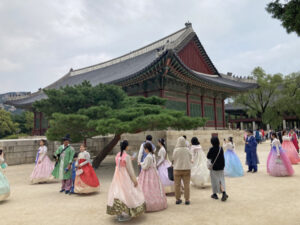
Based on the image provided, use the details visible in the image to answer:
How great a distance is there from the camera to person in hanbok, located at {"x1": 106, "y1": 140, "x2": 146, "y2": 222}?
3.92 meters

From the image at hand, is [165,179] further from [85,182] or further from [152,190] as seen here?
[85,182]

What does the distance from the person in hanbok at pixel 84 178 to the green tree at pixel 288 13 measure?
17.2 feet

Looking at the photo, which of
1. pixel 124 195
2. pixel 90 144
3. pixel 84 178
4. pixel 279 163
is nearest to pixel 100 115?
pixel 84 178

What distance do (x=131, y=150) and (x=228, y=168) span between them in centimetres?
753

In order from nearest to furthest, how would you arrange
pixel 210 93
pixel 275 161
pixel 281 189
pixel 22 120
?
pixel 281 189 < pixel 275 161 < pixel 210 93 < pixel 22 120

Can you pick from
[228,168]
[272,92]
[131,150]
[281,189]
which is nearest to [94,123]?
[228,168]

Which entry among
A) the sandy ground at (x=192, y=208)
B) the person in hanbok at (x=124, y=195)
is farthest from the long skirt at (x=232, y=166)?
the person in hanbok at (x=124, y=195)

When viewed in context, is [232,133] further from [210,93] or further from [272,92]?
[272,92]

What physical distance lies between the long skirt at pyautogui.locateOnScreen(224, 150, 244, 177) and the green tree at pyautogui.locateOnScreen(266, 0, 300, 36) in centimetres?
494

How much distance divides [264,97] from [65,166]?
1125 inches

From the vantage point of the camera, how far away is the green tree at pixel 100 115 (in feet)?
24.3

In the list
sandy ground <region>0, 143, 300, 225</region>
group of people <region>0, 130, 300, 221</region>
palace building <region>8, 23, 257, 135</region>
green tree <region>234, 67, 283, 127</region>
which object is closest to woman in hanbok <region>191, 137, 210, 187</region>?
group of people <region>0, 130, 300, 221</region>

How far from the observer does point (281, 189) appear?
18.9ft

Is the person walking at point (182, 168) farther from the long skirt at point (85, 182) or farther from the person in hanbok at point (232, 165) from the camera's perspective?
the person in hanbok at point (232, 165)
